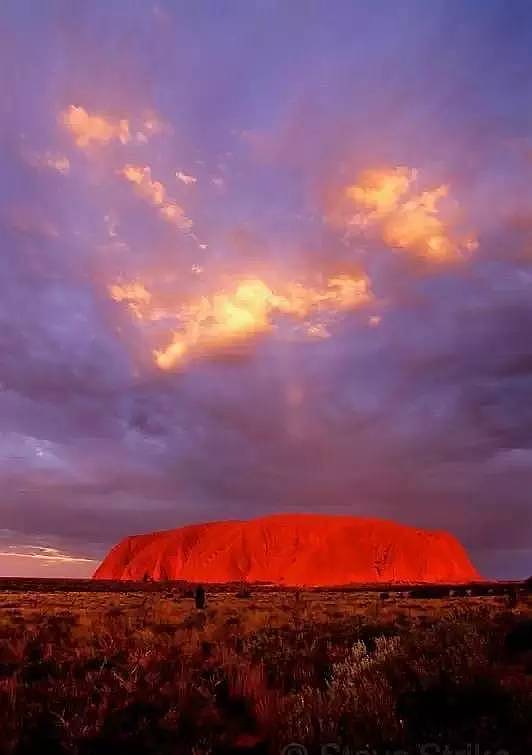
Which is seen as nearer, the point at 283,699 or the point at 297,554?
the point at 283,699

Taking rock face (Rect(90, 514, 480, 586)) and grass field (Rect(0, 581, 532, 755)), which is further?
rock face (Rect(90, 514, 480, 586))

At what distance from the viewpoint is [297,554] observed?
5571 inches

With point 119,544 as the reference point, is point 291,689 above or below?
below

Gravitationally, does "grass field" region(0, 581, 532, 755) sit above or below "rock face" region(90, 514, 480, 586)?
below

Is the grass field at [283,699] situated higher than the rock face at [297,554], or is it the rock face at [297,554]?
the rock face at [297,554]

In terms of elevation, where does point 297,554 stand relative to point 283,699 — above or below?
above

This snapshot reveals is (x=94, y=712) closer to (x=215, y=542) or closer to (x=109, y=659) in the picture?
(x=109, y=659)

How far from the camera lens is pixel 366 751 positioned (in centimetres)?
496

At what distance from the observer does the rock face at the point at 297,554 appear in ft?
442

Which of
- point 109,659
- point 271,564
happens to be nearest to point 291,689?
point 109,659

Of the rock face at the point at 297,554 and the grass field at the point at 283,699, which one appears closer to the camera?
the grass field at the point at 283,699

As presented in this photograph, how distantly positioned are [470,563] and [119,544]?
105 metres

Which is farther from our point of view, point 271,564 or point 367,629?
point 271,564

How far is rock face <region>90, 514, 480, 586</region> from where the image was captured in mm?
134625
